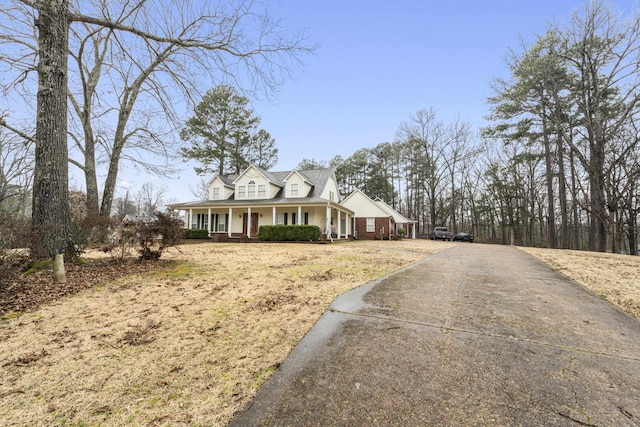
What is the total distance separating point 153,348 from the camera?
290 cm

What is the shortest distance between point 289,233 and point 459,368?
53.5 ft

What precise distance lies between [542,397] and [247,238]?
19.4 meters

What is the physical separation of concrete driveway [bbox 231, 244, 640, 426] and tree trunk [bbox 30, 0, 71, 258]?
6.44 meters

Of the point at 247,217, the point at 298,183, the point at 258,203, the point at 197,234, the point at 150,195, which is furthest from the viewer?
the point at 150,195

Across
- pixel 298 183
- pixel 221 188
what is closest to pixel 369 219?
pixel 298 183

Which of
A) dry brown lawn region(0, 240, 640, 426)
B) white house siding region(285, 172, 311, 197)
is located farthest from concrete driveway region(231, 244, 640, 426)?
white house siding region(285, 172, 311, 197)

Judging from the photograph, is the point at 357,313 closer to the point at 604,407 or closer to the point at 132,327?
the point at 604,407

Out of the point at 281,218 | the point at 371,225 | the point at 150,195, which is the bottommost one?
the point at 371,225

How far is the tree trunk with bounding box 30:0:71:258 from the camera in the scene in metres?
5.75

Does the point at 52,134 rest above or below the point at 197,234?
above

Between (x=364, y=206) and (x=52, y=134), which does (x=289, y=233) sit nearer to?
(x=364, y=206)

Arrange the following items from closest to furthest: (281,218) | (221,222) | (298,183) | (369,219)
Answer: (298,183) < (281,218) < (221,222) < (369,219)

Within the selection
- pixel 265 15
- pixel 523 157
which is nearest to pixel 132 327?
pixel 265 15

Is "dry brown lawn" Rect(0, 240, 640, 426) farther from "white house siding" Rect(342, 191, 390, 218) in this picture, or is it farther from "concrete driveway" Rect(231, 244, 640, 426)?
"white house siding" Rect(342, 191, 390, 218)
